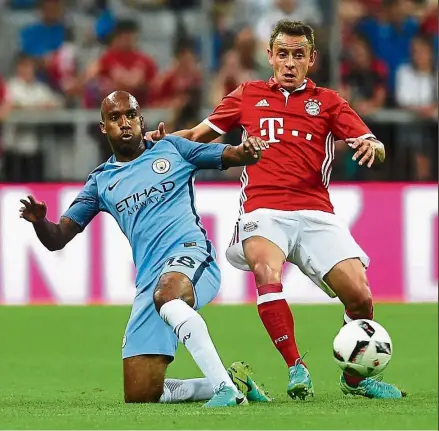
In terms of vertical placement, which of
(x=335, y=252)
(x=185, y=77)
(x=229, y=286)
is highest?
(x=185, y=77)

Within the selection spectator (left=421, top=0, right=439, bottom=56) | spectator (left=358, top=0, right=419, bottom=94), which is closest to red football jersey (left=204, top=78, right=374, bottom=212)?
spectator (left=358, top=0, right=419, bottom=94)

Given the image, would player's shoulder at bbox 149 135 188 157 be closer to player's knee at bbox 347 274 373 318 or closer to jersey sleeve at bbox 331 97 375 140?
jersey sleeve at bbox 331 97 375 140

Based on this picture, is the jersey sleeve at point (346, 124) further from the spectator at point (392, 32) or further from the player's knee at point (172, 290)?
the spectator at point (392, 32)

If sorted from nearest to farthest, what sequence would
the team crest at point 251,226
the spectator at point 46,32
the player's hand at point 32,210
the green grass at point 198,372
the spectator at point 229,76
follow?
the green grass at point 198,372 < the player's hand at point 32,210 < the team crest at point 251,226 < the spectator at point 229,76 < the spectator at point 46,32

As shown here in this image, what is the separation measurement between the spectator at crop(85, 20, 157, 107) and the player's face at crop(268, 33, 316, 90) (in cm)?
709

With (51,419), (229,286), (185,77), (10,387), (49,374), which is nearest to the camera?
(51,419)

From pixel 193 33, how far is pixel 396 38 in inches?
104

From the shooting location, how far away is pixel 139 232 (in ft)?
23.6

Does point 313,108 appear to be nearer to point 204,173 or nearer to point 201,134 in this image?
point 201,134

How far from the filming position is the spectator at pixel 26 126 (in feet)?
45.2

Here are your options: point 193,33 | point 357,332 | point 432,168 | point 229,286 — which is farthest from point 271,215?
point 193,33

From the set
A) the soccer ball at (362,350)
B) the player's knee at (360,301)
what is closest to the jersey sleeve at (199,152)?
the player's knee at (360,301)

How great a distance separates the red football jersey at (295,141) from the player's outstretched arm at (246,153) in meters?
0.74

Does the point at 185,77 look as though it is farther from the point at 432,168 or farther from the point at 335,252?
the point at 335,252
